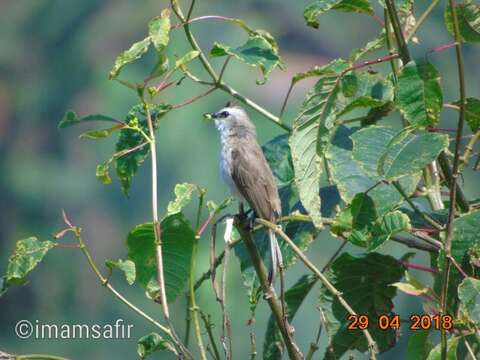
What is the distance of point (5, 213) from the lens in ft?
20.7

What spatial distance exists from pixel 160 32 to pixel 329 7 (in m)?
0.43

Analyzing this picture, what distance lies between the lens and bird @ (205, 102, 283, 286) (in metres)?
3.41

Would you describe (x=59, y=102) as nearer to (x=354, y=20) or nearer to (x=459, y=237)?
(x=354, y=20)

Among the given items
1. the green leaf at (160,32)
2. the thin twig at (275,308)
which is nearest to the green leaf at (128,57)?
the green leaf at (160,32)

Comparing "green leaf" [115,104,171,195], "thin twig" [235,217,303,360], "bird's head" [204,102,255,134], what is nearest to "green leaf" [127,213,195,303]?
"thin twig" [235,217,303,360]

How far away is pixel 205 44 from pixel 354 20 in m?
0.98

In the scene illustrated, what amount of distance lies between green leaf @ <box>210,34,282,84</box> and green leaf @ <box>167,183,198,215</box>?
1.20 ft

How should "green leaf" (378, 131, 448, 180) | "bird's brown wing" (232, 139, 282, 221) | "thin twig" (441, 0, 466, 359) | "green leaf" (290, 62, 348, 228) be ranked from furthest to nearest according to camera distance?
"bird's brown wing" (232, 139, 282, 221), "green leaf" (290, 62, 348, 228), "green leaf" (378, 131, 448, 180), "thin twig" (441, 0, 466, 359)

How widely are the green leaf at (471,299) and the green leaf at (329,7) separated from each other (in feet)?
2.50

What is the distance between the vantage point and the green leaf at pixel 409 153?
1.81 m

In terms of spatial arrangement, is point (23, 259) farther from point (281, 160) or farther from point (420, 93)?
point (420, 93)

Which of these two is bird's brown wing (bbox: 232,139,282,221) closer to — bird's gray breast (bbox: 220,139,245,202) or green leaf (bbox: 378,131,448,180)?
bird's gray breast (bbox: 220,139,245,202)

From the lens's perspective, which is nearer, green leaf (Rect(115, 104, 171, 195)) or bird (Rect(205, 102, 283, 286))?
green leaf (Rect(115, 104, 171, 195))

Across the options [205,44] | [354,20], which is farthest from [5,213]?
[354,20]
